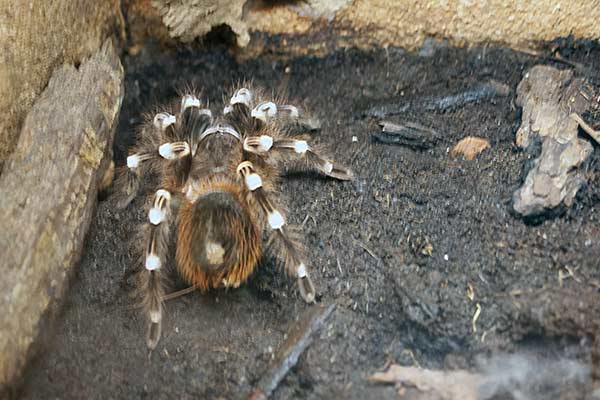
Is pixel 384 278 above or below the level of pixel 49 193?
below

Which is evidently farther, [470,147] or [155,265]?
[470,147]

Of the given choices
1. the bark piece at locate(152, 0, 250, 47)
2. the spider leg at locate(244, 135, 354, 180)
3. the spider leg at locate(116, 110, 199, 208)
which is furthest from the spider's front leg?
the bark piece at locate(152, 0, 250, 47)

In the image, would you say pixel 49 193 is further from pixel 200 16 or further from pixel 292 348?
pixel 200 16

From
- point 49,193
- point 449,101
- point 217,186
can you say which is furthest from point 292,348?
point 449,101

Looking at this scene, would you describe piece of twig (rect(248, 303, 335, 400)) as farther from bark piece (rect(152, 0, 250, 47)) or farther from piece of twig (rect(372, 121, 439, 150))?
bark piece (rect(152, 0, 250, 47))

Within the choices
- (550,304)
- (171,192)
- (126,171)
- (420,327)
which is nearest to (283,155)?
(171,192)
